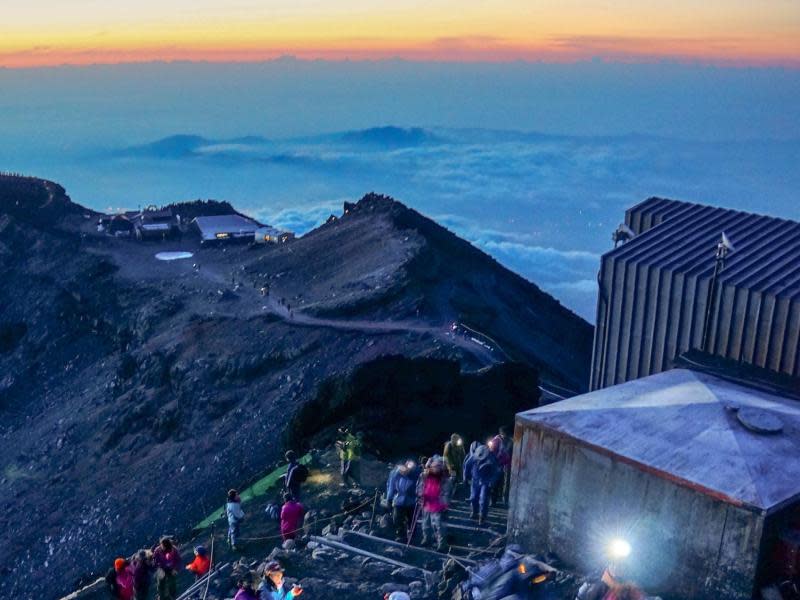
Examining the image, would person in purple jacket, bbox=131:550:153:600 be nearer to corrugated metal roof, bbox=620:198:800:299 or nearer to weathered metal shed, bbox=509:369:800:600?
weathered metal shed, bbox=509:369:800:600

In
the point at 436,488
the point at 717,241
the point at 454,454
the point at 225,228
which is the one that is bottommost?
the point at 225,228

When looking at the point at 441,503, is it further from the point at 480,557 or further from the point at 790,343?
the point at 790,343

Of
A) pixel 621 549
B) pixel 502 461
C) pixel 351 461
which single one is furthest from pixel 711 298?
pixel 621 549

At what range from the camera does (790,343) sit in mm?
16969

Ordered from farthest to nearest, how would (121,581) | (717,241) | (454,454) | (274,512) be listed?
(717,241) → (274,512) → (454,454) → (121,581)

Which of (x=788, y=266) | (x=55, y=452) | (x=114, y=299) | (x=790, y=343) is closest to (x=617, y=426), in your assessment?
(x=790, y=343)

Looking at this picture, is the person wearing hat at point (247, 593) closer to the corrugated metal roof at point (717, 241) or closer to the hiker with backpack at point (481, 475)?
the hiker with backpack at point (481, 475)

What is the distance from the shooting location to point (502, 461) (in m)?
14.3

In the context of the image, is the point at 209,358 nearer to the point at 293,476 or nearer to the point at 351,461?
the point at 351,461

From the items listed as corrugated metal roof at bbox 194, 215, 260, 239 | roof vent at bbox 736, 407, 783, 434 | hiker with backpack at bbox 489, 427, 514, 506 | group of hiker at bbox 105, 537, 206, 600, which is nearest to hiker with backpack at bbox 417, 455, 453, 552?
hiker with backpack at bbox 489, 427, 514, 506

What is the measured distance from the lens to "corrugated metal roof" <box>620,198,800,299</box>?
17922 mm

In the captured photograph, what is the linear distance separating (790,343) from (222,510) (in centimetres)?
1366

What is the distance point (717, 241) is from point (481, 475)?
9511mm

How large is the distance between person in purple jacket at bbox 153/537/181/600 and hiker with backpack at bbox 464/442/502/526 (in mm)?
4875
